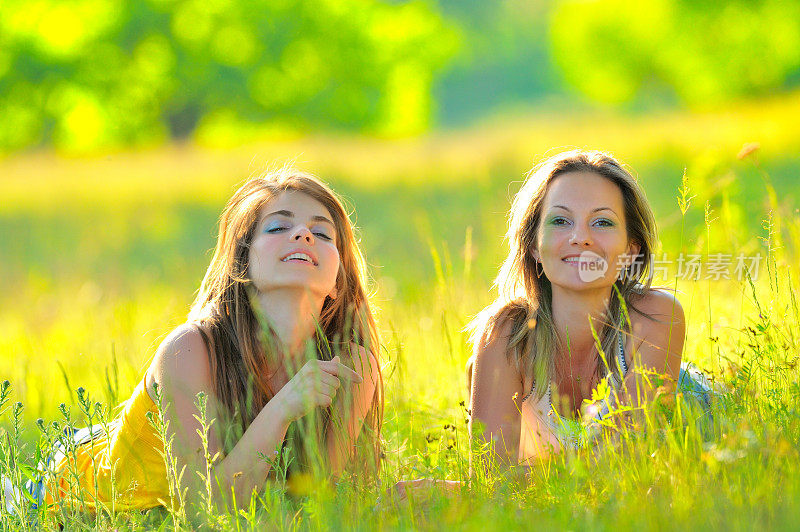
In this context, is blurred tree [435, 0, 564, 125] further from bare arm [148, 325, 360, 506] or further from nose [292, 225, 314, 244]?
bare arm [148, 325, 360, 506]

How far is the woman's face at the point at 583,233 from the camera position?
2678mm

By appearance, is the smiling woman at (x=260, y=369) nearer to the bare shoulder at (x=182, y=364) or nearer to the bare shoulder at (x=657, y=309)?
the bare shoulder at (x=182, y=364)

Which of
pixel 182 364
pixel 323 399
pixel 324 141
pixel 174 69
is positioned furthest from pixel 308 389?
pixel 174 69

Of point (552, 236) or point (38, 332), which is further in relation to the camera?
point (38, 332)

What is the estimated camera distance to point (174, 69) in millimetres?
27547

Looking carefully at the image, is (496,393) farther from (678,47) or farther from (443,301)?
(678,47)

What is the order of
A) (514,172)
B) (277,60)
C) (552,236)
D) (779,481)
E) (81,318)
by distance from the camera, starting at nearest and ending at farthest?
(779,481) < (552,236) < (81,318) < (514,172) < (277,60)

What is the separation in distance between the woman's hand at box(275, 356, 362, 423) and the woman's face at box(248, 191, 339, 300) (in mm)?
317

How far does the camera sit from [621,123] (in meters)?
19.3

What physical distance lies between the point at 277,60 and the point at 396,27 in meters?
8.18

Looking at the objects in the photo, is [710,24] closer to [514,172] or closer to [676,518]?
[514,172]

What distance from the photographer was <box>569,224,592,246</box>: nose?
2.66 metres

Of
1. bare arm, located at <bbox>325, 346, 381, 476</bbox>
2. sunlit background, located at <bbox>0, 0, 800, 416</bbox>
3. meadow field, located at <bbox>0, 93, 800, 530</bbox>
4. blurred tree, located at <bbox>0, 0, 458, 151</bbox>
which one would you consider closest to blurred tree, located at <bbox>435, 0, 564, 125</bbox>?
sunlit background, located at <bbox>0, 0, 800, 416</bbox>

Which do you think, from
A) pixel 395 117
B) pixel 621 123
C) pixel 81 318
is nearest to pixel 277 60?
pixel 395 117
